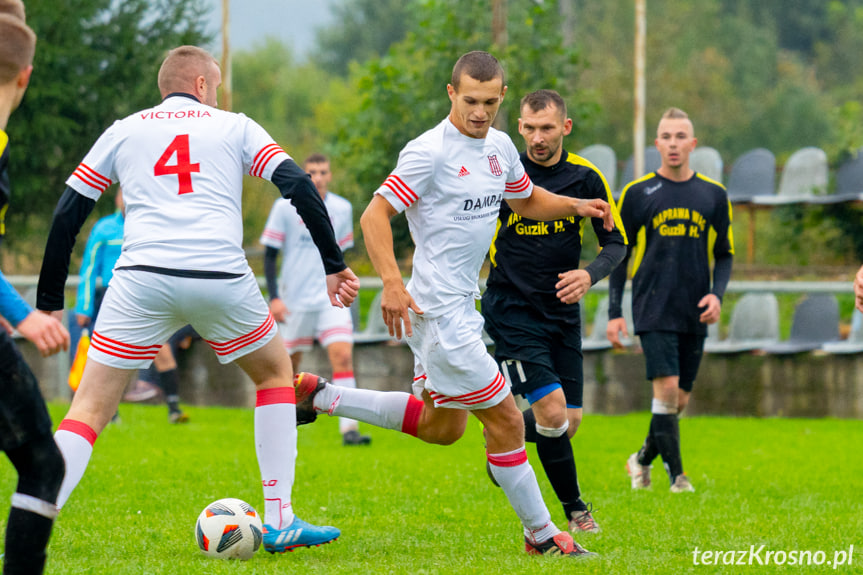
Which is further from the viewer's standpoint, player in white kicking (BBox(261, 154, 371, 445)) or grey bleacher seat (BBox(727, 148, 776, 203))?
grey bleacher seat (BBox(727, 148, 776, 203))

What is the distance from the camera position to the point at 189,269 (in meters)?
4.64

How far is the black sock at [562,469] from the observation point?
19.2ft

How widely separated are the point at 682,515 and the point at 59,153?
16.2 m

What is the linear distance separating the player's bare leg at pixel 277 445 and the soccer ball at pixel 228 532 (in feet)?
0.29

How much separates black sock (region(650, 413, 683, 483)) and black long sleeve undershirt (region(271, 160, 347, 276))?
3.42m

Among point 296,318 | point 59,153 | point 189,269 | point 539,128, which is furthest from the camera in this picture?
point 59,153

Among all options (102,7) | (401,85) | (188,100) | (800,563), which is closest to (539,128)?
(188,100)

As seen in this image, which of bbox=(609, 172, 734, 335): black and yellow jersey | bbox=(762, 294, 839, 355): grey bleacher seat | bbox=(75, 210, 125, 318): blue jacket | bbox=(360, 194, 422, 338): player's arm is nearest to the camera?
bbox=(360, 194, 422, 338): player's arm

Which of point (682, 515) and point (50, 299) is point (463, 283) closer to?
point (50, 299)

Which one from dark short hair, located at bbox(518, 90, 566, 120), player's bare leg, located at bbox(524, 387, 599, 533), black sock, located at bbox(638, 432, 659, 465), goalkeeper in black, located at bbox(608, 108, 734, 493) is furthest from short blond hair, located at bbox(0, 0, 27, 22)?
black sock, located at bbox(638, 432, 659, 465)

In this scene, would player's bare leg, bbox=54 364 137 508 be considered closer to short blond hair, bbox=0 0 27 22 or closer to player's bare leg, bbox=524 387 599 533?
short blond hair, bbox=0 0 27 22

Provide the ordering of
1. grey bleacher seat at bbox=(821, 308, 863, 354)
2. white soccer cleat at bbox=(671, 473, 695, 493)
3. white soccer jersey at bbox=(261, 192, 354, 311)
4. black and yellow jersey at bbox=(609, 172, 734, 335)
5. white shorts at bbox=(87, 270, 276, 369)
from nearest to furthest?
1. white shorts at bbox=(87, 270, 276, 369)
2. white soccer cleat at bbox=(671, 473, 695, 493)
3. black and yellow jersey at bbox=(609, 172, 734, 335)
4. white soccer jersey at bbox=(261, 192, 354, 311)
5. grey bleacher seat at bbox=(821, 308, 863, 354)

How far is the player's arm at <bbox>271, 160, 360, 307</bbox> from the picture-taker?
4734 millimetres

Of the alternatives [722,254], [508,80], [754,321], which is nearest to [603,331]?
[754,321]
